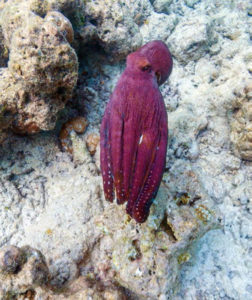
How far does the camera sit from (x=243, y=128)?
3.52 m

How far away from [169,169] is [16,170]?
2118 mm

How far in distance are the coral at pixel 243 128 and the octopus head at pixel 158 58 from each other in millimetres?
1256

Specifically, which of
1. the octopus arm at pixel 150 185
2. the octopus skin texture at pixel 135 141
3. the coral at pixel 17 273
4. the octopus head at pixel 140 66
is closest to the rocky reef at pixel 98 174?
the coral at pixel 17 273

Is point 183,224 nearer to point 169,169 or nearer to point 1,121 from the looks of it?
point 169,169

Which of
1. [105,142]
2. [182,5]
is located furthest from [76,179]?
[182,5]

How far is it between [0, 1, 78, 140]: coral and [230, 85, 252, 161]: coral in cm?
242

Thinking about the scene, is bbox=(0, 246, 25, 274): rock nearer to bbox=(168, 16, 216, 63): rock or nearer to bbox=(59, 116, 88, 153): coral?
bbox=(59, 116, 88, 153): coral

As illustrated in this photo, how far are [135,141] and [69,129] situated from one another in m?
1.65

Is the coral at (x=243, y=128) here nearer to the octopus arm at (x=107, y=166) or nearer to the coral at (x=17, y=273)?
the octopus arm at (x=107, y=166)

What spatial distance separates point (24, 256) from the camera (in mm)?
2256

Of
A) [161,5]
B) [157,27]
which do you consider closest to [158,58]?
[157,27]

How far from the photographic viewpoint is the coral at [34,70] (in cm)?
261

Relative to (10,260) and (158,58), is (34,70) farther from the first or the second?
(10,260)

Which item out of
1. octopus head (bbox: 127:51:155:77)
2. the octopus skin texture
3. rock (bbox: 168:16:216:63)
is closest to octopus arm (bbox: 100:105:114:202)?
the octopus skin texture
